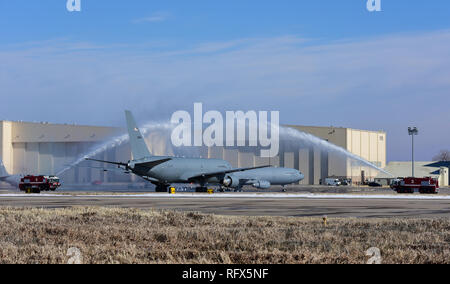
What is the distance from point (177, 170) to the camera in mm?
86062

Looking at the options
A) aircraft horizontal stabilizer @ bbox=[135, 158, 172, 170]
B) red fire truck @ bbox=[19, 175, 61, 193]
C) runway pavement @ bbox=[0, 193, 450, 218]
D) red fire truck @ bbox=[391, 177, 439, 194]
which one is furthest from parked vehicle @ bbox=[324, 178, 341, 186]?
runway pavement @ bbox=[0, 193, 450, 218]

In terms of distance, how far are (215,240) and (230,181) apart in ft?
222

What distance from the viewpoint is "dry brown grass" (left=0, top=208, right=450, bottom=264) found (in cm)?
1747

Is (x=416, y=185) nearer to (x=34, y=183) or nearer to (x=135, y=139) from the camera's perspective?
(x=135, y=139)

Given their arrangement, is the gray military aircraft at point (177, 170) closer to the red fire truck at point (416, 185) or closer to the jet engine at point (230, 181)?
the jet engine at point (230, 181)

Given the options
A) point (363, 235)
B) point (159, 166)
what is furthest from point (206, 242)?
point (159, 166)

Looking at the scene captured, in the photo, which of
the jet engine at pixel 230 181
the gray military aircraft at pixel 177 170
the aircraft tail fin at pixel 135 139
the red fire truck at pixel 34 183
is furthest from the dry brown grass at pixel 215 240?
the jet engine at pixel 230 181

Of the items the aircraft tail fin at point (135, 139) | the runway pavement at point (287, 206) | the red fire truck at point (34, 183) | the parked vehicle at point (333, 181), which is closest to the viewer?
the runway pavement at point (287, 206)

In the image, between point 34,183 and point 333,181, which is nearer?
point 34,183

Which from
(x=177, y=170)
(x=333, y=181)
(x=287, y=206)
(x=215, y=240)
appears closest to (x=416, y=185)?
(x=177, y=170)

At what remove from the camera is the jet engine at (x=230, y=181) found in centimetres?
8956

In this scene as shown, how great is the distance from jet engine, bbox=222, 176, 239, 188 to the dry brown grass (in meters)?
56.0
